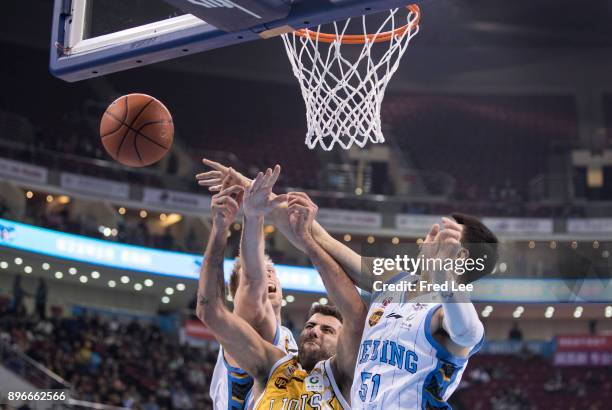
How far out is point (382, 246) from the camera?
117 inches

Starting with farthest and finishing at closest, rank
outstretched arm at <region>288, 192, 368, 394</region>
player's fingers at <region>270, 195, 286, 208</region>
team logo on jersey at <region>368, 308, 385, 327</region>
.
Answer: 1. player's fingers at <region>270, 195, 286, 208</region>
2. outstretched arm at <region>288, 192, 368, 394</region>
3. team logo on jersey at <region>368, 308, 385, 327</region>

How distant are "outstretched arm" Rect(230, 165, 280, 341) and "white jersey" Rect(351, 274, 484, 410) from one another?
2.13 ft

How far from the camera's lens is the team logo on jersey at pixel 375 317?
2717 mm

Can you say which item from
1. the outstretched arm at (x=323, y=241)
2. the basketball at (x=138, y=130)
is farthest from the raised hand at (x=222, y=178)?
the basketball at (x=138, y=130)

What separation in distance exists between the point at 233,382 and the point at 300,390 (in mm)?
337

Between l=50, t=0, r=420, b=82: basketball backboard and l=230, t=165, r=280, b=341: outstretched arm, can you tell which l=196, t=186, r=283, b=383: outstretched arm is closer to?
l=230, t=165, r=280, b=341: outstretched arm

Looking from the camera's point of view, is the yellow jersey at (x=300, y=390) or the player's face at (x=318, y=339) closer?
the yellow jersey at (x=300, y=390)

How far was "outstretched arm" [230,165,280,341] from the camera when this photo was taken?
292 cm

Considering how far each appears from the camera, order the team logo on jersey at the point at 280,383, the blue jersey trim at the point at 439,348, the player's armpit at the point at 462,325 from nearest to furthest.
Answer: the player's armpit at the point at 462,325, the blue jersey trim at the point at 439,348, the team logo on jersey at the point at 280,383

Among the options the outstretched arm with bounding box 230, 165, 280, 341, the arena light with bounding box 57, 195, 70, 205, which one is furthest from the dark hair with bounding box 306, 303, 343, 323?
the arena light with bounding box 57, 195, 70, 205

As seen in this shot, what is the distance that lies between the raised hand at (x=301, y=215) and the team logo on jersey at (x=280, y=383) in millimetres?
550

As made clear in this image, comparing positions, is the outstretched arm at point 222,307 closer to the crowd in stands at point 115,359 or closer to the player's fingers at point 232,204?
the player's fingers at point 232,204

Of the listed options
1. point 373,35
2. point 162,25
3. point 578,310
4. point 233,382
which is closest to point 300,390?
point 233,382

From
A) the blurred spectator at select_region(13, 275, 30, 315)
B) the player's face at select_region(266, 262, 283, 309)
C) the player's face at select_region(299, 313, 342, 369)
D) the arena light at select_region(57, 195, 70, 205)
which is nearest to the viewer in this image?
the player's face at select_region(299, 313, 342, 369)
